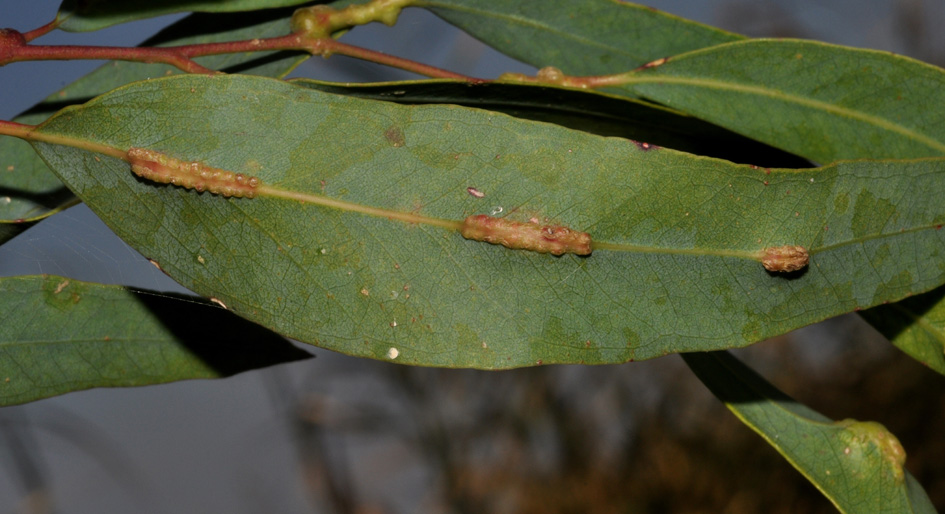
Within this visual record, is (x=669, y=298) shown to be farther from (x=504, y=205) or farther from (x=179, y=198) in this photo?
(x=179, y=198)

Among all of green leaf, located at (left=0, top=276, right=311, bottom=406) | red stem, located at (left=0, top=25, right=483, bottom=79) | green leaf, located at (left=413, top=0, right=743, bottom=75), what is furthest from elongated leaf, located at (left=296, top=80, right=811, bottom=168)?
green leaf, located at (left=0, top=276, right=311, bottom=406)

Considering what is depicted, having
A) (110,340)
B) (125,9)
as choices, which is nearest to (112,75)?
(125,9)

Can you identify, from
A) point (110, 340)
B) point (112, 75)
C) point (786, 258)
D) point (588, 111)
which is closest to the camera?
point (786, 258)

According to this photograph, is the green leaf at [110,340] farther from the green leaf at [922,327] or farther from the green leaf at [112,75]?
the green leaf at [922,327]

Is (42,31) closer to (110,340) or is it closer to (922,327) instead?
(110,340)

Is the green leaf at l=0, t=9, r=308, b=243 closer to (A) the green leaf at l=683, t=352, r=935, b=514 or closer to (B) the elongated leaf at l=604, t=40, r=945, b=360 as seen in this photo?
(B) the elongated leaf at l=604, t=40, r=945, b=360

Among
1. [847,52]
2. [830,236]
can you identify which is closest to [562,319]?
[830,236]
